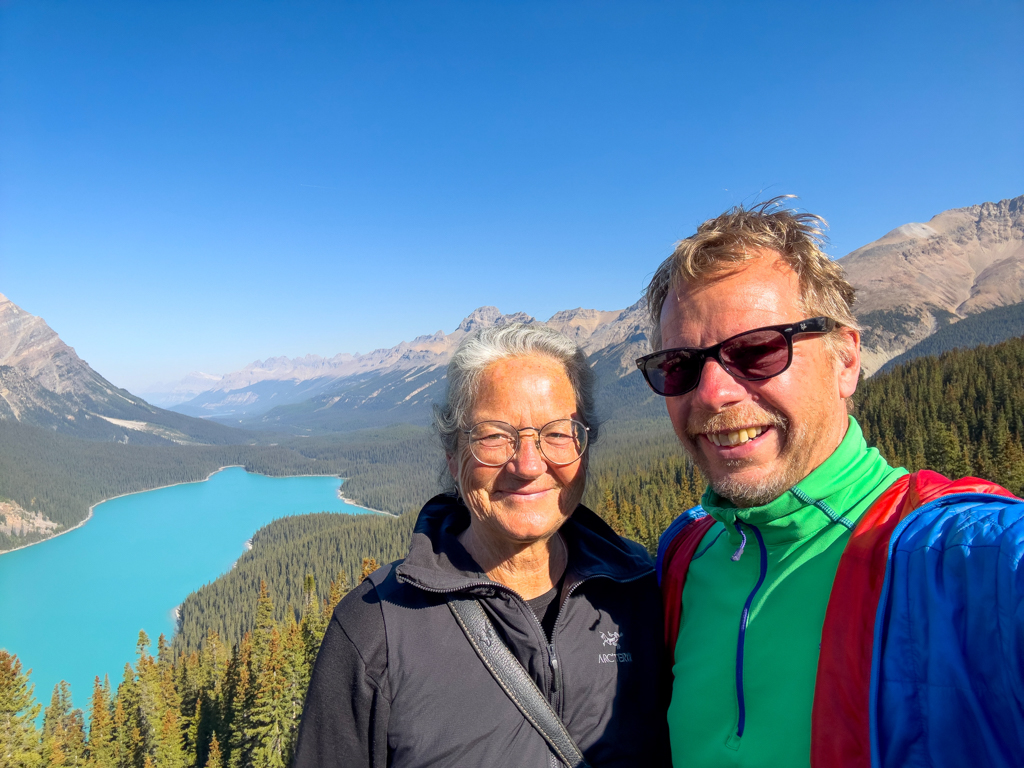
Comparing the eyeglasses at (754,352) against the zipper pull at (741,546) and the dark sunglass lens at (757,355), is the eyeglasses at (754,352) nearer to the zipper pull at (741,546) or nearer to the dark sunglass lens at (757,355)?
the dark sunglass lens at (757,355)

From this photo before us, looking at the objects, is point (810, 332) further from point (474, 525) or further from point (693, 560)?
point (474, 525)

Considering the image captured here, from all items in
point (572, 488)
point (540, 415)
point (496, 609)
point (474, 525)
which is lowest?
point (496, 609)

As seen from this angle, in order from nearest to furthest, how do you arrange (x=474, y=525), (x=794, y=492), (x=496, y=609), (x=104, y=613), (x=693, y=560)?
(x=794, y=492)
(x=496, y=609)
(x=693, y=560)
(x=474, y=525)
(x=104, y=613)

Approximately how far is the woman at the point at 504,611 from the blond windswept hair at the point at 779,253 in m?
0.91

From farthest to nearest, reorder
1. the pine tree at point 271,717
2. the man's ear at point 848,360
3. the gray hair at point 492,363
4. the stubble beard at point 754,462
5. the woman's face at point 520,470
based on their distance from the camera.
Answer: the pine tree at point 271,717 → the gray hair at point 492,363 → the woman's face at point 520,470 → the man's ear at point 848,360 → the stubble beard at point 754,462

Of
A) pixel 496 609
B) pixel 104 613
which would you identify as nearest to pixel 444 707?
pixel 496 609

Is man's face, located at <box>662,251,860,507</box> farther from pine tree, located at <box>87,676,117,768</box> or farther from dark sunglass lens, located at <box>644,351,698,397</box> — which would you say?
pine tree, located at <box>87,676,117,768</box>

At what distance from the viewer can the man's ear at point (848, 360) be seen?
2298 millimetres

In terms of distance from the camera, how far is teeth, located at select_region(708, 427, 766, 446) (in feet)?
7.18

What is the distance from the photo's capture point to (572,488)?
2871 mm

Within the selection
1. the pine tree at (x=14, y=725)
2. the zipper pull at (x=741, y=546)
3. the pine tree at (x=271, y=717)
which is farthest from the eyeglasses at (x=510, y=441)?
the pine tree at (x=14, y=725)

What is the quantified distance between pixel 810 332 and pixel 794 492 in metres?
0.68

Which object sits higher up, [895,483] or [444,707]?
[895,483]

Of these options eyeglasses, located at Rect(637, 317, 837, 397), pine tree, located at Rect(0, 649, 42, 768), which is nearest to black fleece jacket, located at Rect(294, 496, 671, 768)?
eyeglasses, located at Rect(637, 317, 837, 397)
